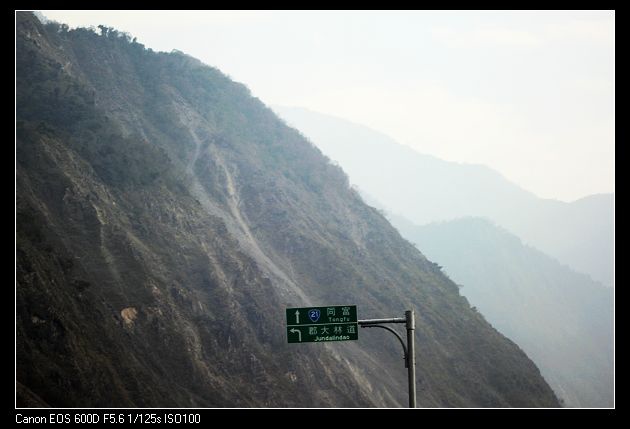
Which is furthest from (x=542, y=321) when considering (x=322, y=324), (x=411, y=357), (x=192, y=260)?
(x=411, y=357)

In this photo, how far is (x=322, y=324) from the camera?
1866 cm

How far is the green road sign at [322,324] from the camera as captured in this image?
18547mm

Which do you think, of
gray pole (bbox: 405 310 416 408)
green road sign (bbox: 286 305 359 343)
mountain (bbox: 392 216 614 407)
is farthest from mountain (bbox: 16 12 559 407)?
mountain (bbox: 392 216 614 407)

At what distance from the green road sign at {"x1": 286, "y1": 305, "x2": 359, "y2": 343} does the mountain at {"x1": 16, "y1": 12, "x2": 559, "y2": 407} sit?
16033 millimetres

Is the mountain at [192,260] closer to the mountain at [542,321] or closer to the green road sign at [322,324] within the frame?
the green road sign at [322,324]

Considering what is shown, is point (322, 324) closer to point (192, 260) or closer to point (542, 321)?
point (192, 260)

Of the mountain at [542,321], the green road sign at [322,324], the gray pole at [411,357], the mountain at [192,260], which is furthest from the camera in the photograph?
the mountain at [542,321]

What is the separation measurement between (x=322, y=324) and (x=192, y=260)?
4078cm

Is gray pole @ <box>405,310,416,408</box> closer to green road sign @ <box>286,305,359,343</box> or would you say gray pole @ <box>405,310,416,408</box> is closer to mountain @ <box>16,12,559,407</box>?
green road sign @ <box>286,305,359,343</box>

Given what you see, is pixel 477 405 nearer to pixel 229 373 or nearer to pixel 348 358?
pixel 348 358

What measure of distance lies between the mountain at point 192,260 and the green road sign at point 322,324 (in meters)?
16.0

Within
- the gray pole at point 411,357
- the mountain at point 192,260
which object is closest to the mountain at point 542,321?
the mountain at point 192,260

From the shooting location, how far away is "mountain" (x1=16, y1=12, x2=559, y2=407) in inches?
1613

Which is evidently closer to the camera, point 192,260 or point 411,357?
point 411,357
